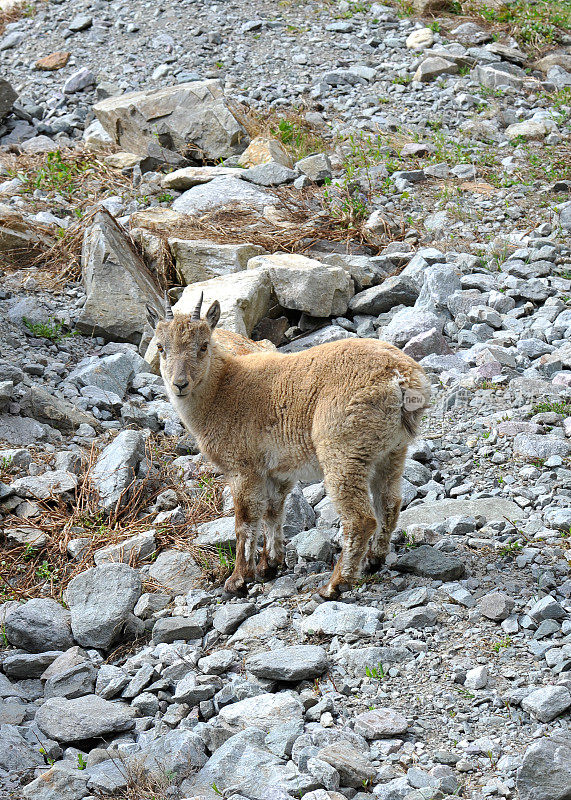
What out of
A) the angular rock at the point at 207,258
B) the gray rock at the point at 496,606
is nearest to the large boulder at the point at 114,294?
the angular rock at the point at 207,258

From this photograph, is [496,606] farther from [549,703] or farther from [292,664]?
[292,664]

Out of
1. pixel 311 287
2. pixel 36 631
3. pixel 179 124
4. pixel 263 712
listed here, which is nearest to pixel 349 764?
pixel 263 712

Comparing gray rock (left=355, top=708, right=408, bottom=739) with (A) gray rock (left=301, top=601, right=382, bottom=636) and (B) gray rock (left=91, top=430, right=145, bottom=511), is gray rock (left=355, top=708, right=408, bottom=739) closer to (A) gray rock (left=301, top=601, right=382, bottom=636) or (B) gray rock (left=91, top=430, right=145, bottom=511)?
(A) gray rock (left=301, top=601, right=382, bottom=636)

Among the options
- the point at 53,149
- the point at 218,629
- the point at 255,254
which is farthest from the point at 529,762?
the point at 53,149

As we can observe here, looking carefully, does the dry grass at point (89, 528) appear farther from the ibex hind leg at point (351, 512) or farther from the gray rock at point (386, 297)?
the gray rock at point (386, 297)

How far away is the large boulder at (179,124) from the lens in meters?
14.5

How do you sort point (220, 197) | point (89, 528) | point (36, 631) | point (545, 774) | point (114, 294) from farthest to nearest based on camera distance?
1. point (220, 197)
2. point (114, 294)
3. point (89, 528)
4. point (36, 631)
5. point (545, 774)

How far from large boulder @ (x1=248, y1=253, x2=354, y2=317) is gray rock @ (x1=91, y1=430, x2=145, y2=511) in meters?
2.95

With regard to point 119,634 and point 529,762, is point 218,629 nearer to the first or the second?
point 119,634

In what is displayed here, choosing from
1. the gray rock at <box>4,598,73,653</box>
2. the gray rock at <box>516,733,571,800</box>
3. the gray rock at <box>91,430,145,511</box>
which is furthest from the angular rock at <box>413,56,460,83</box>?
the gray rock at <box>516,733,571,800</box>

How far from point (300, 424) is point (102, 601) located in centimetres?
191

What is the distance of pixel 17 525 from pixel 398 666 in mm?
3841

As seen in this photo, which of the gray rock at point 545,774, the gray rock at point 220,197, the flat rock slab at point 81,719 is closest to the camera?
the gray rock at point 545,774

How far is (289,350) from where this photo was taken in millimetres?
10133
